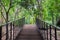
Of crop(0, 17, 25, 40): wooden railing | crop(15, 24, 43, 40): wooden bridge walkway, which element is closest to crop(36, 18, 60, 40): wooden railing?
crop(15, 24, 43, 40): wooden bridge walkway

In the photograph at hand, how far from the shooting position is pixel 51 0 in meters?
14.3

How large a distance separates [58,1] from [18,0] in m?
3.55

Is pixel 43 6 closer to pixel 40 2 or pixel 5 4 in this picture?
pixel 40 2

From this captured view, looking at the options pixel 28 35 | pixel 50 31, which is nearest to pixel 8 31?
pixel 50 31

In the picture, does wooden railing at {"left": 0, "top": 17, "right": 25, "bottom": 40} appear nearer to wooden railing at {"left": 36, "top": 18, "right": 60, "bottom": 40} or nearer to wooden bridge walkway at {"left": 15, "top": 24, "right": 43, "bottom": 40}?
wooden bridge walkway at {"left": 15, "top": 24, "right": 43, "bottom": 40}

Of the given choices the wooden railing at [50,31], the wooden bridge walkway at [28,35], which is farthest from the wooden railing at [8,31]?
the wooden railing at [50,31]

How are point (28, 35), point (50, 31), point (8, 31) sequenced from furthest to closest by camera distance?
point (28, 35) < point (8, 31) < point (50, 31)

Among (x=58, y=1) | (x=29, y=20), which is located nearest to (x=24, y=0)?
(x=58, y=1)

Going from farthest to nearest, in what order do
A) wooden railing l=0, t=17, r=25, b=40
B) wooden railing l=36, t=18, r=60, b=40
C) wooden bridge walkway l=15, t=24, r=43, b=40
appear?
1. wooden bridge walkway l=15, t=24, r=43, b=40
2. wooden railing l=0, t=17, r=25, b=40
3. wooden railing l=36, t=18, r=60, b=40

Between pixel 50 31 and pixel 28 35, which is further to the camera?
pixel 28 35

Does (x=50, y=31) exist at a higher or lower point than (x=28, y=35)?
higher

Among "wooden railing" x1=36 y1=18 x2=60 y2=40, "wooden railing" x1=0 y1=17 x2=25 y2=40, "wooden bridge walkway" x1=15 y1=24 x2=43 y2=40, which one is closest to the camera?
"wooden railing" x1=36 y1=18 x2=60 y2=40

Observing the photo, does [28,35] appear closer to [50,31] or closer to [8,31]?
[8,31]

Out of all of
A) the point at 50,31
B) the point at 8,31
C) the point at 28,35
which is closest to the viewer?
the point at 50,31
